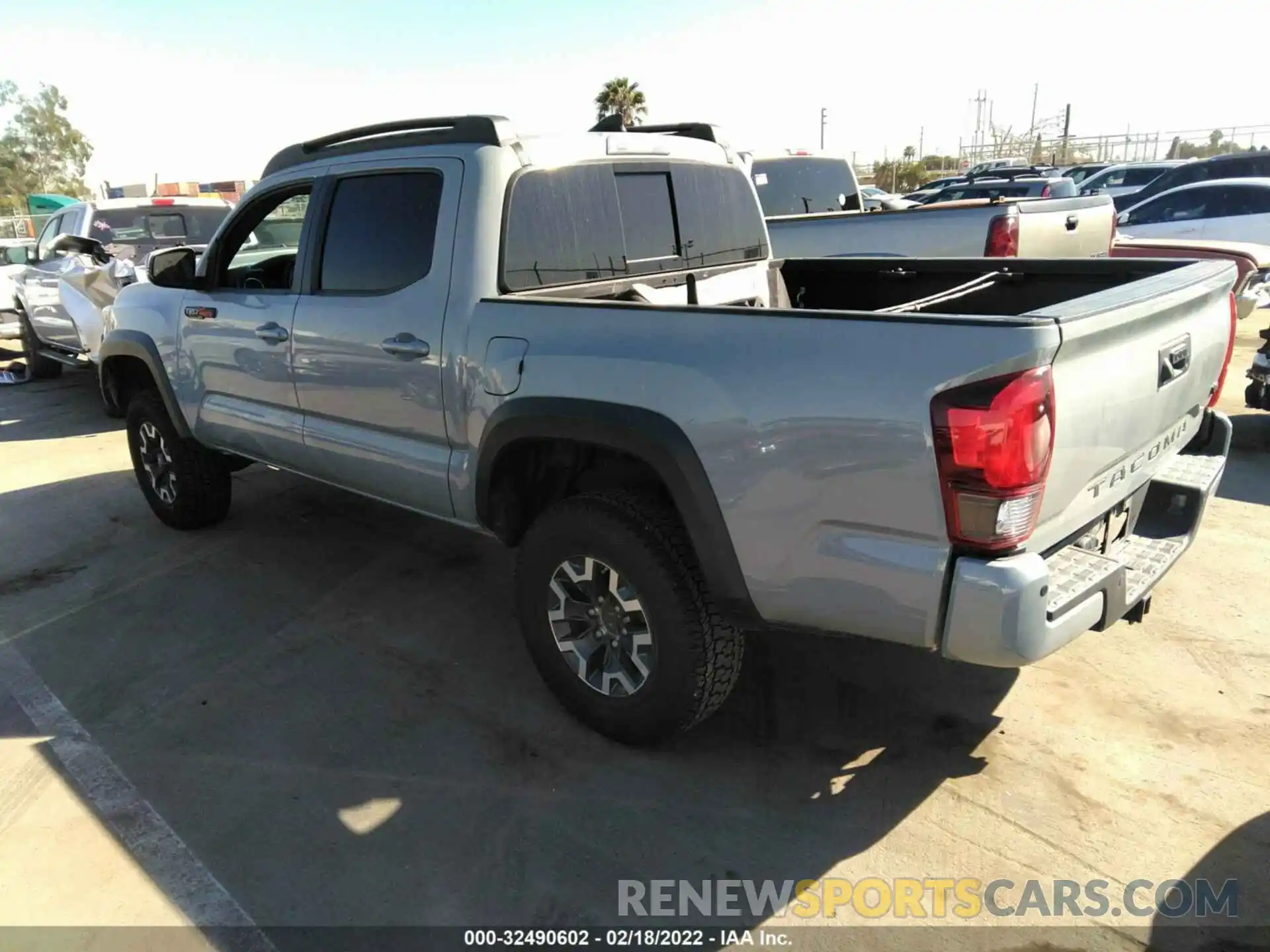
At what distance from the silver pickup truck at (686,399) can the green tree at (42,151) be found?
67.7 m

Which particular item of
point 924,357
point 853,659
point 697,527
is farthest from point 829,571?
point 853,659

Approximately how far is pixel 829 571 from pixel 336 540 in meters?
3.52

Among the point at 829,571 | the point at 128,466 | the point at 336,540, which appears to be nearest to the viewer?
the point at 829,571

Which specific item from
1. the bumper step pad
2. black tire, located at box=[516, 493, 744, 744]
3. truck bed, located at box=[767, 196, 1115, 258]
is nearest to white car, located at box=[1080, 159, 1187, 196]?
truck bed, located at box=[767, 196, 1115, 258]

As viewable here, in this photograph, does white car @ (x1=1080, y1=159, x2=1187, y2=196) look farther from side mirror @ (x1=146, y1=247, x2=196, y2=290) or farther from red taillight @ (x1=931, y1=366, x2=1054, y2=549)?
red taillight @ (x1=931, y1=366, x2=1054, y2=549)

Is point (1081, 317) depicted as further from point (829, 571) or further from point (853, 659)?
point (853, 659)

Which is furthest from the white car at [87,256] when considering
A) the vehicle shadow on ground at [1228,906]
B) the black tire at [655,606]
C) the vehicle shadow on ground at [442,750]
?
the vehicle shadow on ground at [1228,906]

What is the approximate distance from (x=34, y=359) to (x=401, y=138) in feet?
29.3

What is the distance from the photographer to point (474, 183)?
318 centimetres

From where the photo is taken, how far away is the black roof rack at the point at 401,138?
324 cm

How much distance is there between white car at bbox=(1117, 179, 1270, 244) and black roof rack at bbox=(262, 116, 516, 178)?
32.5 ft

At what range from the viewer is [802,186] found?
9273 millimetres

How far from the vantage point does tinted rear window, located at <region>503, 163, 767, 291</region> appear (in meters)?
3.27

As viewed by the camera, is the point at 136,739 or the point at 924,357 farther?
the point at 136,739
